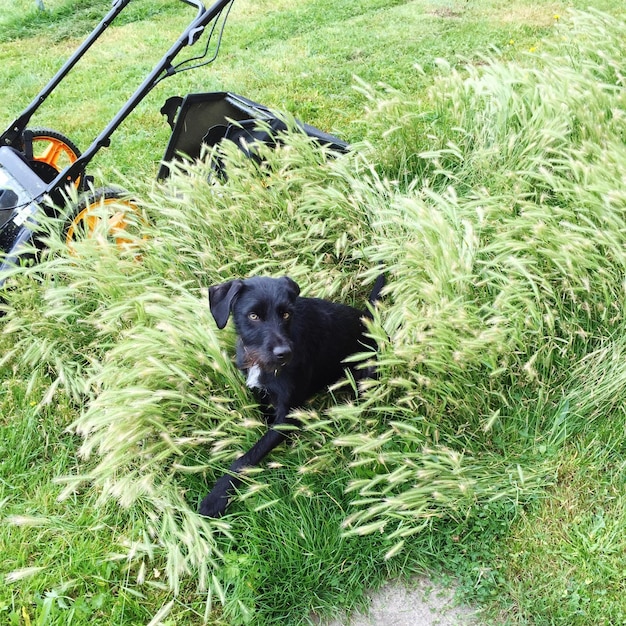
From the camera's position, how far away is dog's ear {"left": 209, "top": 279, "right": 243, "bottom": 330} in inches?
116

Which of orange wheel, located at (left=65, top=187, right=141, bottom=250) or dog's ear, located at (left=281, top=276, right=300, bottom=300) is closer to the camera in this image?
dog's ear, located at (left=281, top=276, right=300, bottom=300)

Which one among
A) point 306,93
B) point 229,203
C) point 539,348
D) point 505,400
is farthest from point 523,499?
point 306,93

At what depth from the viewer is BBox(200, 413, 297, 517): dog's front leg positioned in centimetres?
290

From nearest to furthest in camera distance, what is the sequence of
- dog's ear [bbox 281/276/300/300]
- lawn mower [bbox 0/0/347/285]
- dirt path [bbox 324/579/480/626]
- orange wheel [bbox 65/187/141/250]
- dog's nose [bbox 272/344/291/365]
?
dirt path [bbox 324/579/480/626] → dog's nose [bbox 272/344/291/365] → dog's ear [bbox 281/276/300/300] → orange wheel [bbox 65/187/141/250] → lawn mower [bbox 0/0/347/285]

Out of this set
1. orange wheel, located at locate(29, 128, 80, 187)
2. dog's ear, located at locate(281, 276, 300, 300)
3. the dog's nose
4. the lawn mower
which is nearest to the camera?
the dog's nose

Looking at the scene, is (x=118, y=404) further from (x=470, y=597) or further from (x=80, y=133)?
(x=80, y=133)

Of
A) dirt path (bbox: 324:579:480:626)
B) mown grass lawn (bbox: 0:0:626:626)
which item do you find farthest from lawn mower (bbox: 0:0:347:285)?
dirt path (bbox: 324:579:480:626)

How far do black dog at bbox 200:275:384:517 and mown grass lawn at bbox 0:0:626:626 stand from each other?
4.5 inches

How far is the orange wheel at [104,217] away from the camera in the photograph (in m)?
3.82

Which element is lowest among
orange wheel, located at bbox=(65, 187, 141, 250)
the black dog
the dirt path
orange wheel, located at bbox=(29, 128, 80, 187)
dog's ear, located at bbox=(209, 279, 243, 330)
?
the dirt path

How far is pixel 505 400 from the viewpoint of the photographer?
289 centimetres

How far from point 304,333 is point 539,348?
116 centimetres

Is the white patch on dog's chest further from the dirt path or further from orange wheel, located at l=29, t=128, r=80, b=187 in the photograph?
orange wheel, located at l=29, t=128, r=80, b=187

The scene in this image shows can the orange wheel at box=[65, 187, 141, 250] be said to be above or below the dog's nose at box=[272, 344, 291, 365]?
above
